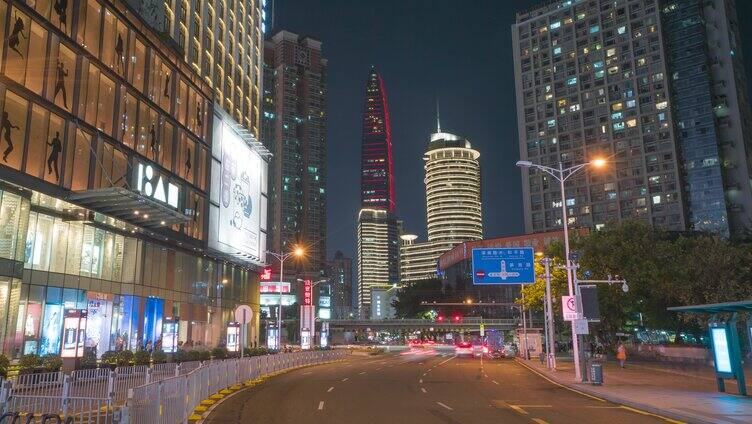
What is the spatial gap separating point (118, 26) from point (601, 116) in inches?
5525

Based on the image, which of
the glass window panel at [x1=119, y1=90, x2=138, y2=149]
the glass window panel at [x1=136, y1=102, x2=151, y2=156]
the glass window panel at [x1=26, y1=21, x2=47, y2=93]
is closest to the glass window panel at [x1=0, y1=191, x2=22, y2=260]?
the glass window panel at [x1=26, y1=21, x2=47, y2=93]

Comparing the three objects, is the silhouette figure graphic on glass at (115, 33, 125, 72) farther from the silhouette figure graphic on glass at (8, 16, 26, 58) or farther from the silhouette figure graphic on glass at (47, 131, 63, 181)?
the silhouette figure graphic on glass at (8, 16, 26, 58)

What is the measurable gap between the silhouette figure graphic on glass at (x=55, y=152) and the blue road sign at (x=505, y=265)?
26.2 m

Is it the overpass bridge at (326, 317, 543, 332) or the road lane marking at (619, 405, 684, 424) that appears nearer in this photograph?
the road lane marking at (619, 405, 684, 424)

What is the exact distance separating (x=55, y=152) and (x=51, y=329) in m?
10.6

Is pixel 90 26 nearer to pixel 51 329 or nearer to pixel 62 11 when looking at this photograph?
pixel 62 11

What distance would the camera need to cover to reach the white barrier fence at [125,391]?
34.0 ft

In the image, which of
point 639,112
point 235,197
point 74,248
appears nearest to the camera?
point 74,248

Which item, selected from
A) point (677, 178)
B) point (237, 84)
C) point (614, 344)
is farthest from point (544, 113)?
point (614, 344)

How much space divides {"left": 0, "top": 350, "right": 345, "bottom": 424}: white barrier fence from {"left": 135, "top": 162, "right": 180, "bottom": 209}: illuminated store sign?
14217mm

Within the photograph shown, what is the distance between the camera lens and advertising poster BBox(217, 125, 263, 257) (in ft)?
193

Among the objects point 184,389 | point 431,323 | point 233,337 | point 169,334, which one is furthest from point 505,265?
point 431,323

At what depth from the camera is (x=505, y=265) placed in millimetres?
40562

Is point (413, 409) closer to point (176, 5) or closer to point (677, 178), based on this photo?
point (176, 5)
